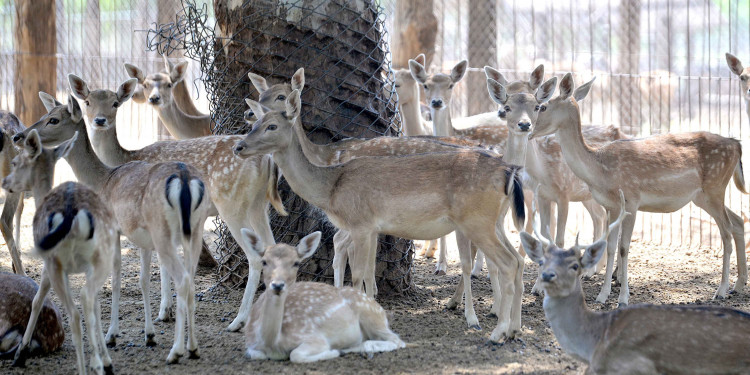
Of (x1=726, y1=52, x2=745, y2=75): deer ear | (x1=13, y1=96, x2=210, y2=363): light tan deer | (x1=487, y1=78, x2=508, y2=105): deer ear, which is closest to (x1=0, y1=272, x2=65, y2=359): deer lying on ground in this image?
(x1=13, y1=96, x2=210, y2=363): light tan deer

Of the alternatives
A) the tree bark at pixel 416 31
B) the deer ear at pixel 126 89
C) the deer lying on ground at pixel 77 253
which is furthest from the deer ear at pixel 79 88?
the tree bark at pixel 416 31

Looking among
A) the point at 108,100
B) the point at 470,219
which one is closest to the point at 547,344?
the point at 470,219

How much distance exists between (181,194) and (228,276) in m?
2.39

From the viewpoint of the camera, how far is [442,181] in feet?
19.5

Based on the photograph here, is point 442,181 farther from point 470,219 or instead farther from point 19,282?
point 19,282

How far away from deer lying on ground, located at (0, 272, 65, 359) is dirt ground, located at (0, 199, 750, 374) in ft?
0.30

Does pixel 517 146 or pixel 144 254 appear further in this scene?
pixel 517 146

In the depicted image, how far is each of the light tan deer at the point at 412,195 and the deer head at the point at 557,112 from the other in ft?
5.71

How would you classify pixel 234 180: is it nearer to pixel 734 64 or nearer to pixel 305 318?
pixel 305 318

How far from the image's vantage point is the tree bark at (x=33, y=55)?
462 inches

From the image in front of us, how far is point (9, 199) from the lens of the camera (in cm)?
761

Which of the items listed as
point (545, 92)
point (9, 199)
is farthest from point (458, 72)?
point (9, 199)

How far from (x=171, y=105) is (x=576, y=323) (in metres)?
6.70

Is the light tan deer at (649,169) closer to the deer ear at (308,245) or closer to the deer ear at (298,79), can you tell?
the deer ear at (298,79)
